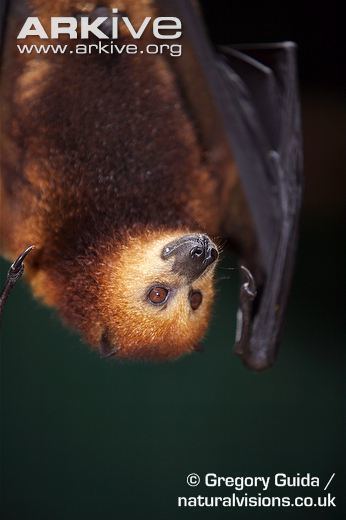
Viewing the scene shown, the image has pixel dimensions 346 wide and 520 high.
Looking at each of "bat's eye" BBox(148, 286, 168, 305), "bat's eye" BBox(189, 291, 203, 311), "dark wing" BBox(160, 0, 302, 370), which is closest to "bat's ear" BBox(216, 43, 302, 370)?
"dark wing" BBox(160, 0, 302, 370)

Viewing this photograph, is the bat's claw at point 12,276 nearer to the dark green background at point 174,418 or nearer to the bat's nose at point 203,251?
the dark green background at point 174,418

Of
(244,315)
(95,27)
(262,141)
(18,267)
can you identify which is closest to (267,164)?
(262,141)

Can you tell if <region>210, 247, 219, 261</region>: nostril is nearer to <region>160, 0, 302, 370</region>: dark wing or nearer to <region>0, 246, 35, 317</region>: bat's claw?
<region>160, 0, 302, 370</region>: dark wing

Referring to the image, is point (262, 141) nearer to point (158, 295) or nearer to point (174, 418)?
point (158, 295)

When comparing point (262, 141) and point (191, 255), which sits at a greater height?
point (262, 141)

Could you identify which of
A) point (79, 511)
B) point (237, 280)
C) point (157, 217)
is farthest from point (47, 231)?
point (79, 511)

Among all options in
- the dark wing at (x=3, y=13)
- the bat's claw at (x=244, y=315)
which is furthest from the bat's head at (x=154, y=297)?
the dark wing at (x=3, y=13)
